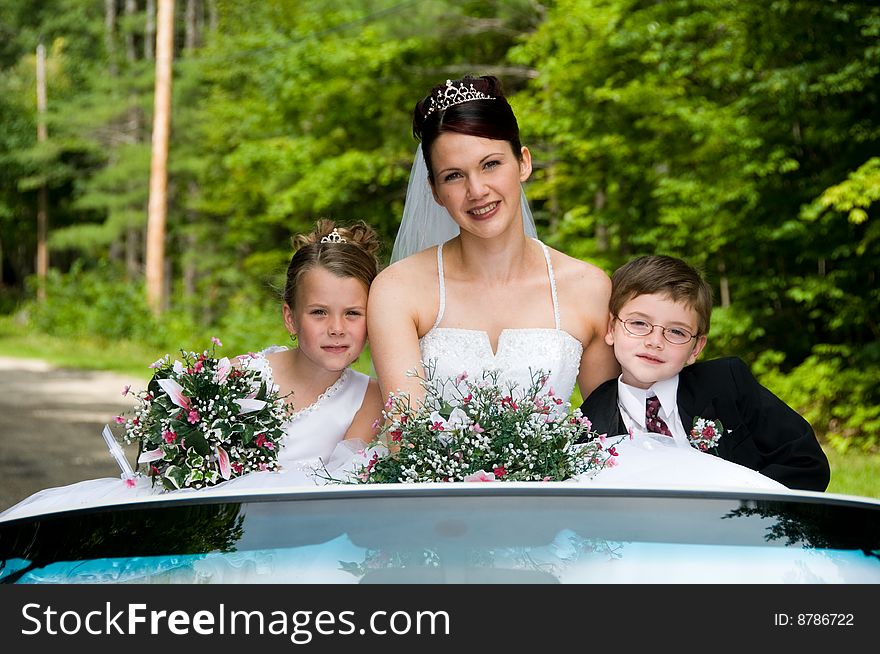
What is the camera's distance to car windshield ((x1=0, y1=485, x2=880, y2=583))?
1.74 m

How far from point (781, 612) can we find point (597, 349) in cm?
228

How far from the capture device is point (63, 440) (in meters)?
12.0

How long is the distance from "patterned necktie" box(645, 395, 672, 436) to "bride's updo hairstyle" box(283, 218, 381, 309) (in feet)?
3.39

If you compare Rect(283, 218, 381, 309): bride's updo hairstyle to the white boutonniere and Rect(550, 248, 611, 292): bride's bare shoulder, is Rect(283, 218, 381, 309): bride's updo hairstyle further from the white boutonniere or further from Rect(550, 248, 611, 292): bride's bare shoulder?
the white boutonniere

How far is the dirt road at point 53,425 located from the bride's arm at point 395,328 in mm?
1877

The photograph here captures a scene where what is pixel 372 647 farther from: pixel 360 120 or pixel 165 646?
pixel 360 120

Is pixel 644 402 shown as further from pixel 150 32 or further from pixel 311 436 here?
pixel 150 32

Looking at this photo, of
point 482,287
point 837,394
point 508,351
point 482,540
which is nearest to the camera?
point 482,540

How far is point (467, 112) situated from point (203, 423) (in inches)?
49.9

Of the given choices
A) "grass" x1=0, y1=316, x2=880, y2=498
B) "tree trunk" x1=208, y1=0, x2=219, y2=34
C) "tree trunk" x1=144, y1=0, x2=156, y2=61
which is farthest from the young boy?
"tree trunk" x1=144, y1=0, x2=156, y2=61

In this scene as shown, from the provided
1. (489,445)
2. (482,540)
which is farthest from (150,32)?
(482,540)

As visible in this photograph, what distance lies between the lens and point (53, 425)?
13258mm

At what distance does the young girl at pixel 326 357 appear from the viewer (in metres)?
3.83

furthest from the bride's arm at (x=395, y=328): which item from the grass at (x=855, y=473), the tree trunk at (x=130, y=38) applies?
the tree trunk at (x=130, y=38)
